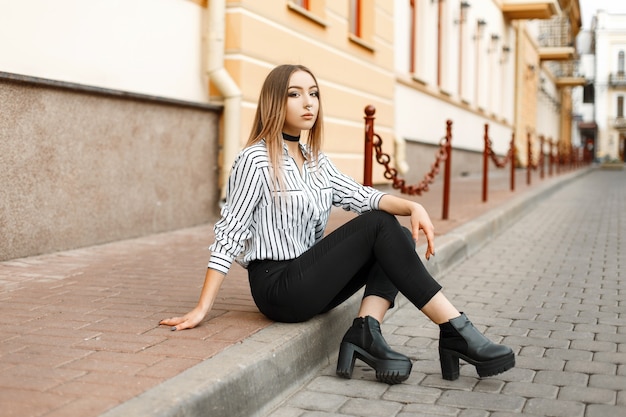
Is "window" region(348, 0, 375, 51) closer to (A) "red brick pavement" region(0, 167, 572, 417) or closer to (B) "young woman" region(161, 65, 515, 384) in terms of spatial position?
(A) "red brick pavement" region(0, 167, 572, 417)

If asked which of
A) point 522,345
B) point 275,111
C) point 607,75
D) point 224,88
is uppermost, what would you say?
point 607,75

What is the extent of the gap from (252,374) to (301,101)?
47.6 inches

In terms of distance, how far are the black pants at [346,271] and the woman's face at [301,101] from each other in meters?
0.48

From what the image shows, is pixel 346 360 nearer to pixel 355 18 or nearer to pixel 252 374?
pixel 252 374

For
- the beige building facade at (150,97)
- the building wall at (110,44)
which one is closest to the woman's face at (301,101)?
the beige building facade at (150,97)

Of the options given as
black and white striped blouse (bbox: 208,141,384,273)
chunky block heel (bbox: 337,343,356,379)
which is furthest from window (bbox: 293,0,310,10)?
chunky block heel (bbox: 337,343,356,379)

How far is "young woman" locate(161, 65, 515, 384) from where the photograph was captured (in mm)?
3428

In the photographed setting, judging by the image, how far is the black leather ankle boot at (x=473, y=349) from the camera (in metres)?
3.36

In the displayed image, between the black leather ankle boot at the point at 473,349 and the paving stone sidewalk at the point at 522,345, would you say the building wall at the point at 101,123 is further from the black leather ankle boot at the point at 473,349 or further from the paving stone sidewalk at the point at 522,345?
the black leather ankle boot at the point at 473,349

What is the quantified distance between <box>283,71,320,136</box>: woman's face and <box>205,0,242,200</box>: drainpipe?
4.44 m

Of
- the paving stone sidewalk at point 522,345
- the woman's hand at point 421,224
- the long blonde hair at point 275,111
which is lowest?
the paving stone sidewalk at point 522,345

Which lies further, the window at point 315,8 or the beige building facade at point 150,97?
the window at point 315,8

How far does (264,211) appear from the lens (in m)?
3.64

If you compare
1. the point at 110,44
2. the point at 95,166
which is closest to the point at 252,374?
the point at 95,166
